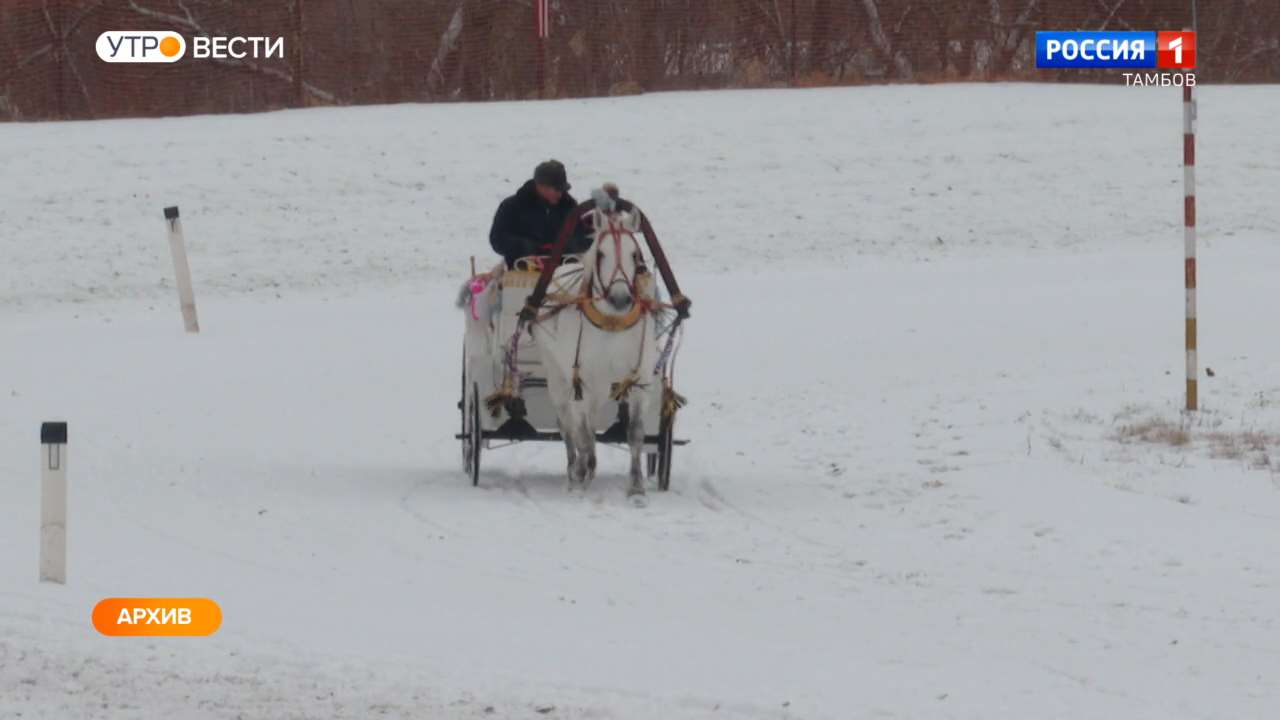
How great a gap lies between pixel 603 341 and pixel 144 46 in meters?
27.5

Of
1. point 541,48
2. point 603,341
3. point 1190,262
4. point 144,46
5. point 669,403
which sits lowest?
point 669,403

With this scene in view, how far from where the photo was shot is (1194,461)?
46.2 feet

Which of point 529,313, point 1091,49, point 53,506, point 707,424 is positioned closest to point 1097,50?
point 1091,49

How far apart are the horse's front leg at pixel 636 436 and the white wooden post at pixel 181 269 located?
9.38 meters

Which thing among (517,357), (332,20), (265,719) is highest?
(332,20)

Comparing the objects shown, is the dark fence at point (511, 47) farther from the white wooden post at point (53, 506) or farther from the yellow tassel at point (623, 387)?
the white wooden post at point (53, 506)

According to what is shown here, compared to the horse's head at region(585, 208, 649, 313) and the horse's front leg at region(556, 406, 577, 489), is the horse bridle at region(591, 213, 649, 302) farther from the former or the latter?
the horse's front leg at region(556, 406, 577, 489)

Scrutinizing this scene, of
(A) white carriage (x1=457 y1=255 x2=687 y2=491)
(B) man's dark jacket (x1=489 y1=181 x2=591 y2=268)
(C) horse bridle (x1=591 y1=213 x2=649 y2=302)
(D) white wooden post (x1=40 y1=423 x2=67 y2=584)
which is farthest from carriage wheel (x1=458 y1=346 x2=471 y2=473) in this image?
(D) white wooden post (x1=40 y1=423 x2=67 y2=584)

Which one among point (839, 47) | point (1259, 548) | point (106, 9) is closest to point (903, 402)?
point (1259, 548)

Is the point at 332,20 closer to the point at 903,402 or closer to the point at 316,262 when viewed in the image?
the point at 316,262

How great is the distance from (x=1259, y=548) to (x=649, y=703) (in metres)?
4.43

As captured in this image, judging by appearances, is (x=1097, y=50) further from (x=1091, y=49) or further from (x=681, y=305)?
(x=681, y=305)

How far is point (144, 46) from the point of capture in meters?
38.7

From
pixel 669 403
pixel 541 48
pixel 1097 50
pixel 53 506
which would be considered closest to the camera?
pixel 53 506
